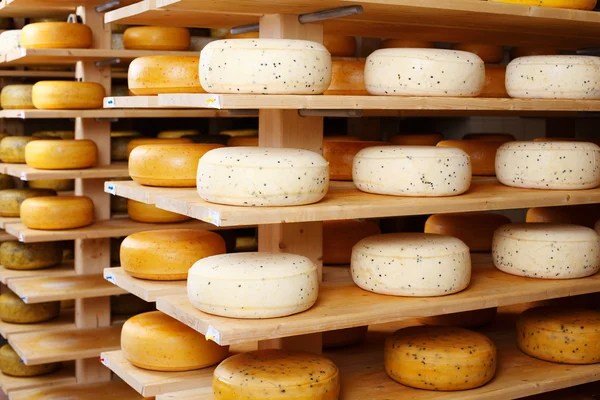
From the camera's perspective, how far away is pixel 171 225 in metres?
4.47

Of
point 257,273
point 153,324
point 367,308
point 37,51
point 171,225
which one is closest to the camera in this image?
point 257,273

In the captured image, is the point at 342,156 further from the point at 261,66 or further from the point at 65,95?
the point at 65,95

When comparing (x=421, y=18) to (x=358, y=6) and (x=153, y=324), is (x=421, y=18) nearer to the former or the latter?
(x=358, y=6)

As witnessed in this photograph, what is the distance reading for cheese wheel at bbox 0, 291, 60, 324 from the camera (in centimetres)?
462

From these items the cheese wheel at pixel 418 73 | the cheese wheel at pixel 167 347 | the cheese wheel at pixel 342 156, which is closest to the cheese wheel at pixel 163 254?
the cheese wheel at pixel 167 347

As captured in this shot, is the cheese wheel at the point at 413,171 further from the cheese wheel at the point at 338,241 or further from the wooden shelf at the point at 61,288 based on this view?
the wooden shelf at the point at 61,288

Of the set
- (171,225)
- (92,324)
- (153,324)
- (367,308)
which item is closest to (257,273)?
(367,308)

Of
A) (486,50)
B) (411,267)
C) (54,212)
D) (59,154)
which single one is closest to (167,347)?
(411,267)

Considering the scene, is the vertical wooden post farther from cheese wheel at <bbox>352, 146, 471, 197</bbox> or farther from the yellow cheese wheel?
the yellow cheese wheel

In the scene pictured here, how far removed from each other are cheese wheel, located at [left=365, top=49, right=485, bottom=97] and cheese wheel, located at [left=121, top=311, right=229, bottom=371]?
1.05 meters

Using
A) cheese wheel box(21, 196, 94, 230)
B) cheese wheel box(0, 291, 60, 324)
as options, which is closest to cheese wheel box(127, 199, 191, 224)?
cheese wheel box(21, 196, 94, 230)

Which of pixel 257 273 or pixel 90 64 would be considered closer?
pixel 257 273

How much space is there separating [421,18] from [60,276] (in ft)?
8.33

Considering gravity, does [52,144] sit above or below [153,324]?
above
